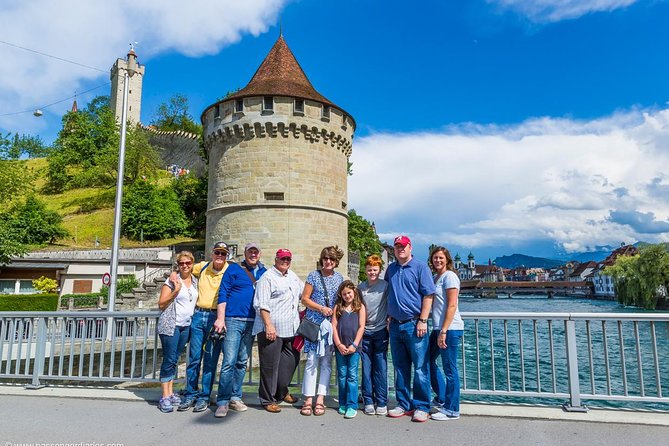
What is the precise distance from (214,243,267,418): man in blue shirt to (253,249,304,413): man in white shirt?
0.13 metres

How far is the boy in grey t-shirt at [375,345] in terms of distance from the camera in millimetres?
4516

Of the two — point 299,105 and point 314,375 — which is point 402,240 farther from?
point 299,105

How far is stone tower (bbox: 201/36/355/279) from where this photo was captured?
16.9 metres

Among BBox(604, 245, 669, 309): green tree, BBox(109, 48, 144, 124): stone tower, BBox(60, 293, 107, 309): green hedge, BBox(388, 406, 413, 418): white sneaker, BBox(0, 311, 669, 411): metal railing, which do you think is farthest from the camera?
BBox(109, 48, 144, 124): stone tower

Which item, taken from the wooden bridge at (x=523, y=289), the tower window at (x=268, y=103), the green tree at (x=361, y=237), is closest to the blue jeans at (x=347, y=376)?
the tower window at (x=268, y=103)

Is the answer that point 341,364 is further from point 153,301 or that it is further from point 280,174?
point 153,301

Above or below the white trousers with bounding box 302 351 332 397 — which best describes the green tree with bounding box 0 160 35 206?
above

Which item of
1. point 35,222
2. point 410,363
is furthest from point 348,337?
point 35,222

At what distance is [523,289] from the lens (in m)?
101

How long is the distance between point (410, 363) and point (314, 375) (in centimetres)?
106

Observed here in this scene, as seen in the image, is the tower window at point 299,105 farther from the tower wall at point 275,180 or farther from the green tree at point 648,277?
the green tree at point 648,277

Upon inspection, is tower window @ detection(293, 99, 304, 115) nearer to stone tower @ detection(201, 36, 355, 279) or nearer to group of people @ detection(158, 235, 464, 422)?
stone tower @ detection(201, 36, 355, 279)

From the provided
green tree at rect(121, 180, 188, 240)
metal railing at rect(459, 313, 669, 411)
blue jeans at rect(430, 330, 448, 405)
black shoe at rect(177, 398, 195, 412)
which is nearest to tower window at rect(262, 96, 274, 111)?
metal railing at rect(459, 313, 669, 411)

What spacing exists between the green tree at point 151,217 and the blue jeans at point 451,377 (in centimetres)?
3615
